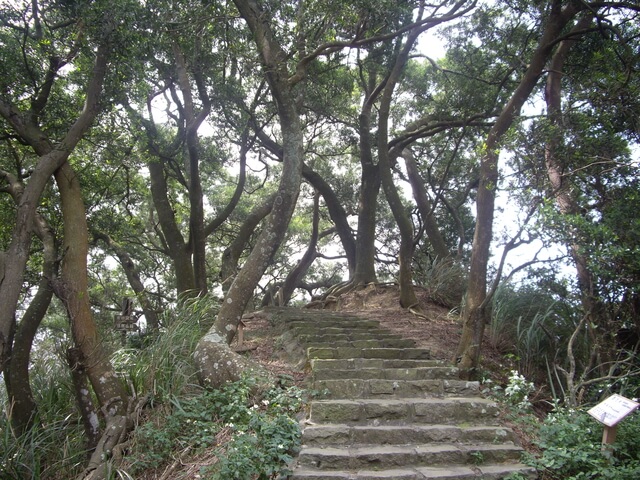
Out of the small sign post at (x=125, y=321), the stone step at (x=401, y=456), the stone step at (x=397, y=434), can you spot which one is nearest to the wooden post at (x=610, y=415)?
the stone step at (x=401, y=456)

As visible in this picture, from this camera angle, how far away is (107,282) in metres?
15.6

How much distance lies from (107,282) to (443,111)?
1191cm

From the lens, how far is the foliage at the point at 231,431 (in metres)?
3.65

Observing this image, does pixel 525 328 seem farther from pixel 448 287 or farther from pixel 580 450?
pixel 448 287

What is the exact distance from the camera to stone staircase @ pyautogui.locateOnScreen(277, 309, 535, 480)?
3867mm

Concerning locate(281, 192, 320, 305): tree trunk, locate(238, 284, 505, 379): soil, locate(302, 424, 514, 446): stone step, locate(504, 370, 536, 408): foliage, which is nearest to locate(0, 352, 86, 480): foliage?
locate(238, 284, 505, 379): soil

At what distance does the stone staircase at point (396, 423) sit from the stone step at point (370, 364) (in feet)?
0.04

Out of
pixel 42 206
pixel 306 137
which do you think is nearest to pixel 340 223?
pixel 306 137

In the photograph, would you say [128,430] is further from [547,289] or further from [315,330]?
[547,289]

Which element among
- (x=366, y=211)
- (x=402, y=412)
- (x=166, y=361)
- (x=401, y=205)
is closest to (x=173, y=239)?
(x=166, y=361)

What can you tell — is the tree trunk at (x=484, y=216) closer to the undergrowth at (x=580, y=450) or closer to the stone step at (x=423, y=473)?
the undergrowth at (x=580, y=450)

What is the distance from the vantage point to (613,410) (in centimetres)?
355

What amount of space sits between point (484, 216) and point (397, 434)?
323cm

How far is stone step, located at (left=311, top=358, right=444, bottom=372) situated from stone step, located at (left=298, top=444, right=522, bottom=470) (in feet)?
3.92
